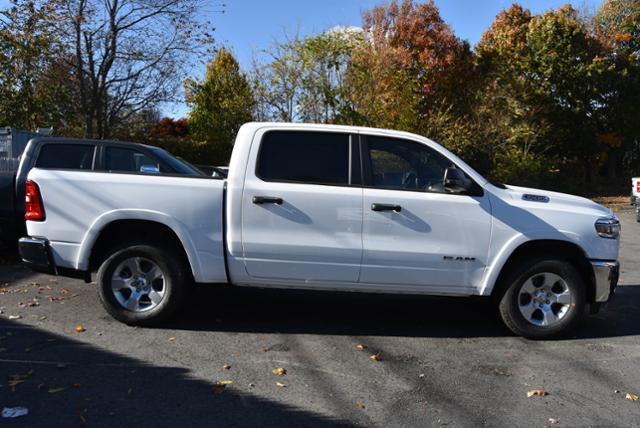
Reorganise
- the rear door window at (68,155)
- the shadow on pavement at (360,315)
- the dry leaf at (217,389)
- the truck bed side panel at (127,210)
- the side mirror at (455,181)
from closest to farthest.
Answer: the dry leaf at (217,389)
the side mirror at (455,181)
the truck bed side panel at (127,210)
the shadow on pavement at (360,315)
the rear door window at (68,155)

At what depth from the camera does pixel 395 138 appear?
5531 mm

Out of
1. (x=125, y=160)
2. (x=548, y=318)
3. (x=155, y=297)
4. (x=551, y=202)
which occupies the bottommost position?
(x=548, y=318)

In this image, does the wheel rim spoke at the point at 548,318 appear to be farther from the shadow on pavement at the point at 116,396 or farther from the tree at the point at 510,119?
the tree at the point at 510,119

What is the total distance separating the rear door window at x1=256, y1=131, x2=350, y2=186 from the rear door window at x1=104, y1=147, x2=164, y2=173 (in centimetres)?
163

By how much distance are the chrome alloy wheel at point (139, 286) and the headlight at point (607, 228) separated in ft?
14.0

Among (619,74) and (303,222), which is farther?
(619,74)

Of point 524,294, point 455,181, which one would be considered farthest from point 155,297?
point 524,294

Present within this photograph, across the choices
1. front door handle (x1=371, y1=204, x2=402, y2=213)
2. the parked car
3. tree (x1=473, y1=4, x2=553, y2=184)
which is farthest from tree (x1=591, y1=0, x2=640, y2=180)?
the parked car

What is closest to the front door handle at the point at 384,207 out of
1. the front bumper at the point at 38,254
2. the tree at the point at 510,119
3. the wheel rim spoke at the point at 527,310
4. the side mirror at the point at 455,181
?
the side mirror at the point at 455,181

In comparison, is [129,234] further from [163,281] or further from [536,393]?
[536,393]

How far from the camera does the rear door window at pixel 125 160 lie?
6.31 meters

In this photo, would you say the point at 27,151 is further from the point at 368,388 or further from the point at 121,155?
the point at 368,388

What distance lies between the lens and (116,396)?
3.99 m

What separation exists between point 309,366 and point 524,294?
90.5 inches
